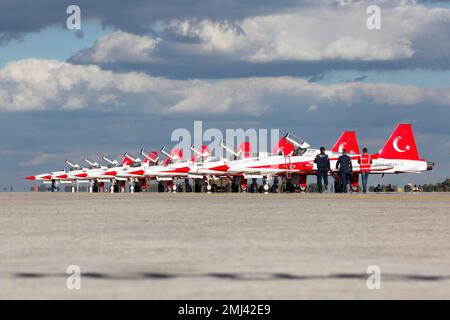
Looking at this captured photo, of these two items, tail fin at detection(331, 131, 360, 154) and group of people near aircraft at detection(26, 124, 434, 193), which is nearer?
group of people near aircraft at detection(26, 124, 434, 193)

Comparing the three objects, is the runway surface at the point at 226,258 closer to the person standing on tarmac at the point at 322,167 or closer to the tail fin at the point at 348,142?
the person standing on tarmac at the point at 322,167

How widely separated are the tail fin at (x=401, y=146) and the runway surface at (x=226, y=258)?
60.0 metres

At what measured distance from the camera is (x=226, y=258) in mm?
11398

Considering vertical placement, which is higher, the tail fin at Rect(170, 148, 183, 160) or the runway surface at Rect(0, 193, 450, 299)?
the tail fin at Rect(170, 148, 183, 160)

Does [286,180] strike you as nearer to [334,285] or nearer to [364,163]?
[364,163]

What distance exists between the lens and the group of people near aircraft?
56.5 metres

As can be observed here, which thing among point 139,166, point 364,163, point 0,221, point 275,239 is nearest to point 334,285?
point 275,239

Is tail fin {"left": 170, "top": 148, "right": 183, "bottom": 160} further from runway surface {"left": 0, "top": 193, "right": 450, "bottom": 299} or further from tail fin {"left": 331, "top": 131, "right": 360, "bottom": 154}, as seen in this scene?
runway surface {"left": 0, "top": 193, "right": 450, "bottom": 299}

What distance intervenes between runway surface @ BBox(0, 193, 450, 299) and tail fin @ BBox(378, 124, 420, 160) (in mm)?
60046

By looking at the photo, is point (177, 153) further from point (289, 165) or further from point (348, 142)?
point (289, 165)

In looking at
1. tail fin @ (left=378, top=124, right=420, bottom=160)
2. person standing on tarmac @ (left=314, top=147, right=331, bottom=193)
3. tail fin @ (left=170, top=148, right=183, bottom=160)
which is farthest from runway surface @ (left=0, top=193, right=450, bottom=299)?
tail fin @ (left=170, top=148, right=183, bottom=160)

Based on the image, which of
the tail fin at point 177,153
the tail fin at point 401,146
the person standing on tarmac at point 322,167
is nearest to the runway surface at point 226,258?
the person standing on tarmac at point 322,167
